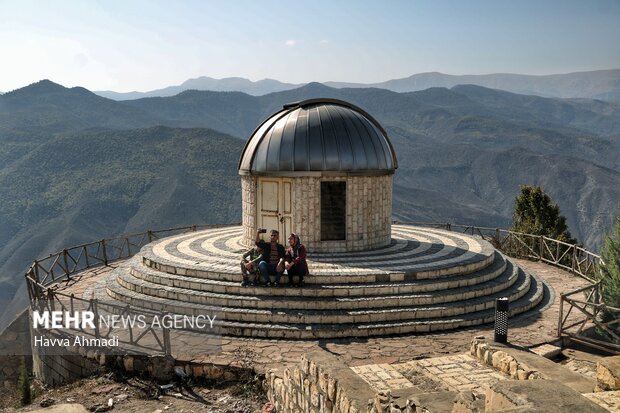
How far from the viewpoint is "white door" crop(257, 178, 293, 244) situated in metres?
15.4

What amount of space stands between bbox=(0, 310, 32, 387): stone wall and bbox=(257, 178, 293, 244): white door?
33.3 ft

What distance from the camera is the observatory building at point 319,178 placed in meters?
15.2

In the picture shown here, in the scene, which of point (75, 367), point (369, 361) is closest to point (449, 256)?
point (369, 361)

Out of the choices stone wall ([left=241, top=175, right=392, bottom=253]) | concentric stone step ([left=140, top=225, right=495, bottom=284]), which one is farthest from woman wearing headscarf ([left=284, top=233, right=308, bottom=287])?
stone wall ([left=241, top=175, right=392, bottom=253])

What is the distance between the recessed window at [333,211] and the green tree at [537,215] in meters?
14.7

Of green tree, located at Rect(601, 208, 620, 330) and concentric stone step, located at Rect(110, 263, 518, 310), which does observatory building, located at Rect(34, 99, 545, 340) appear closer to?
concentric stone step, located at Rect(110, 263, 518, 310)

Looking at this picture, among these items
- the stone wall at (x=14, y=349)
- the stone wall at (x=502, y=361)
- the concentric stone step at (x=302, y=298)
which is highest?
the concentric stone step at (x=302, y=298)

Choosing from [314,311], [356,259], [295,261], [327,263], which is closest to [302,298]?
[314,311]

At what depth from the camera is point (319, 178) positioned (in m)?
15.2

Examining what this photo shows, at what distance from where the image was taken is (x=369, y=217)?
16.1 meters

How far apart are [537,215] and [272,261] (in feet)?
63.3

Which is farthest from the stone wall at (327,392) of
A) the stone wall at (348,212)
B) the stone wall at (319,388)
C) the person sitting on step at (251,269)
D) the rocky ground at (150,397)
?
the stone wall at (348,212)

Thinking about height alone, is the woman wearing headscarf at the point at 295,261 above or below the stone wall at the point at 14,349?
above

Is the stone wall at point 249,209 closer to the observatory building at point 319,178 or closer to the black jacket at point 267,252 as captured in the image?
the observatory building at point 319,178
